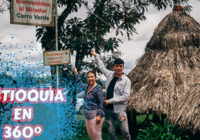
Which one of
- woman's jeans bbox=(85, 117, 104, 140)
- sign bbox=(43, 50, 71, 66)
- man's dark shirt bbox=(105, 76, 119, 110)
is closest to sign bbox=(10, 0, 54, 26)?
sign bbox=(43, 50, 71, 66)

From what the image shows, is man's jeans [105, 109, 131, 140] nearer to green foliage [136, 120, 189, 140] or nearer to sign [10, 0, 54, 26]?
green foliage [136, 120, 189, 140]

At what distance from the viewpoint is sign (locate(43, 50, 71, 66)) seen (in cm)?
666

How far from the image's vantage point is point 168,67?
8.99m

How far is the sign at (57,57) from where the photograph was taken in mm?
6664

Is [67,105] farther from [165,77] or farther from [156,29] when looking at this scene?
[156,29]

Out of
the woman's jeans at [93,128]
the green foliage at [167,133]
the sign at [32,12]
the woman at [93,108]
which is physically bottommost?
the green foliage at [167,133]

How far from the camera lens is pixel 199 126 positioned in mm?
6176

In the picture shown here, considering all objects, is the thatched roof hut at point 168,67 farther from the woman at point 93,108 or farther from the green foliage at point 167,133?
the woman at point 93,108

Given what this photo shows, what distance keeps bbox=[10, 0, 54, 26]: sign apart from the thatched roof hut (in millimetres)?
3522

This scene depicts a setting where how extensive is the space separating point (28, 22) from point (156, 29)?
5054 millimetres

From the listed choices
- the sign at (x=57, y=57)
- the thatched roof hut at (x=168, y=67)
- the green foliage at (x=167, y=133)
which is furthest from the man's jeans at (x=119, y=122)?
the thatched roof hut at (x=168, y=67)

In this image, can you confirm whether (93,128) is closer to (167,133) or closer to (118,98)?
(118,98)

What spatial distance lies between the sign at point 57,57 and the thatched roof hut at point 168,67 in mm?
2803

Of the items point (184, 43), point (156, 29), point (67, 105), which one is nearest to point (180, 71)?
point (184, 43)
